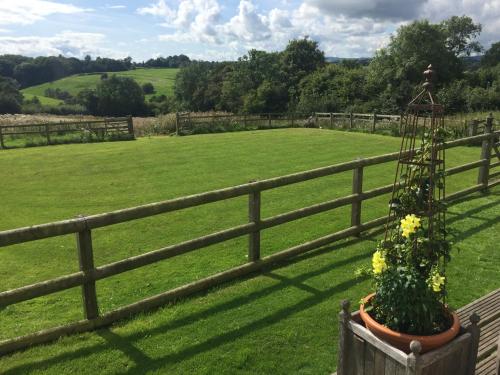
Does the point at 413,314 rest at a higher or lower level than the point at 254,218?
higher

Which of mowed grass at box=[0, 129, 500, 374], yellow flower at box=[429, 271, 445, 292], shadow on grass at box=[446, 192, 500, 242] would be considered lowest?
mowed grass at box=[0, 129, 500, 374]

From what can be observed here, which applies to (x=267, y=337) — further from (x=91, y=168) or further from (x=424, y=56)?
(x=424, y=56)

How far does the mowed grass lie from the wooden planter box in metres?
0.96

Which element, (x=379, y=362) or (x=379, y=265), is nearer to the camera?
(x=379, y=362)

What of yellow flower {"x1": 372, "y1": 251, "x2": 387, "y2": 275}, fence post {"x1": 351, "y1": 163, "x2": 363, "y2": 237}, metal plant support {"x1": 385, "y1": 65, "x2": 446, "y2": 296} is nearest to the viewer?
yellow flower {"x1": 372, "y1": 251, "x2": 387, "y2": 275}

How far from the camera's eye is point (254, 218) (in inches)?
227

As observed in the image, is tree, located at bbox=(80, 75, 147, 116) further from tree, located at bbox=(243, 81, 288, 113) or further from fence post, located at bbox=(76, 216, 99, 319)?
fence post, located at bbox=(76, 216, 99, 319)

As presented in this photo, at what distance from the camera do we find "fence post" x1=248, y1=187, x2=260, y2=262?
5699 millimetres

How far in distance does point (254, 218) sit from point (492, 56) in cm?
6153

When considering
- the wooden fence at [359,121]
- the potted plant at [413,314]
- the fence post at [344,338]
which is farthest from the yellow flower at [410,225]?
the wooden fence at [359,121]

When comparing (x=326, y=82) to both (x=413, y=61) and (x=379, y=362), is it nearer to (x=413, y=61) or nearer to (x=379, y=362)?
(x=413, y=61)

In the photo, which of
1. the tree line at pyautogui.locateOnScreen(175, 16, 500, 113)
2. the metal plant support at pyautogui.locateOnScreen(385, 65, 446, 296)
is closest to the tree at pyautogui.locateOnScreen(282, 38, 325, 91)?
the tree line at pyautogui.locateOnScreen(175, 16, 500, 113)

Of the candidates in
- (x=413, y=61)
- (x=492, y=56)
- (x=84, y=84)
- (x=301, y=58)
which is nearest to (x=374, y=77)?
(x=413, y=61)

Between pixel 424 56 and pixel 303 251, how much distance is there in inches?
1575
